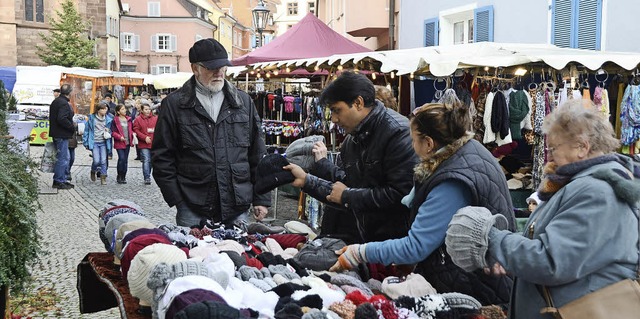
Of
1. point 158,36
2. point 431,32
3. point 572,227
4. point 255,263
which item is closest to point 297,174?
point 255,263

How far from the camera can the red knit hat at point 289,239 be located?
4.19 m

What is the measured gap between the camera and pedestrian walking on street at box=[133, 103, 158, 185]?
14669 millimetres

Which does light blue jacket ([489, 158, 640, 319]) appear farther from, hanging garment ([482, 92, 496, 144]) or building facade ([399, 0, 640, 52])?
building facade ([399, 0, 640, 52])

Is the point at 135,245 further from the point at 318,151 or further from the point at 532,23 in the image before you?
the point at 532,23

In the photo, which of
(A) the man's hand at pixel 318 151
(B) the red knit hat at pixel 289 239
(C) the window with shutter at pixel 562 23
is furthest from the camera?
(C) the window with shutter at pixel 562 23

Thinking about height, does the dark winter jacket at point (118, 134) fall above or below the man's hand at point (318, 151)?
below

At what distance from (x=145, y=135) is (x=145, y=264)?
11919 mm

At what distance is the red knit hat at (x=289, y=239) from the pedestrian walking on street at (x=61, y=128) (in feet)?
33.2

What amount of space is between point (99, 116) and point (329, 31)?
15.8ft

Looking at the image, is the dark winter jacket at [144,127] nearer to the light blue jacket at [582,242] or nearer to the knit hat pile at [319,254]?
the knit hat pile at [319,254]

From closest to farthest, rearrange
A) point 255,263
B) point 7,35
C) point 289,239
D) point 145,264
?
point 145,264
point 255,263
point 289,239
point 7,35

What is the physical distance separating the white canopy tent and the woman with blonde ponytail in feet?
17.5

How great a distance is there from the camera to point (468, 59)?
8.87m

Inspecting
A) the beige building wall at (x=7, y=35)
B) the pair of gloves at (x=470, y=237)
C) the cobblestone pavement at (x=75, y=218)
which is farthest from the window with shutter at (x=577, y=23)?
the beige building wall at (x=7, y=35)
